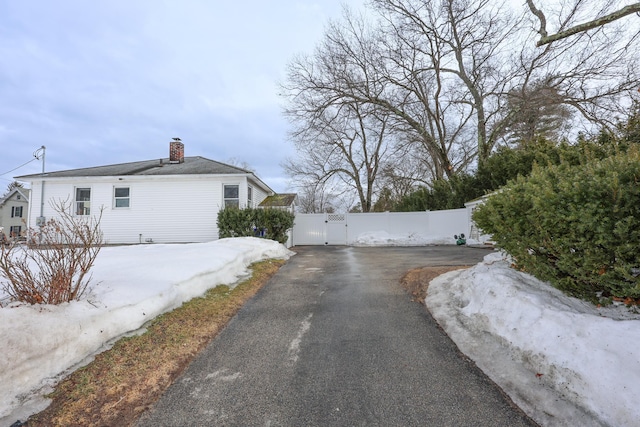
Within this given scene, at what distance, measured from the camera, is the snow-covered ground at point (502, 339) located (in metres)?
2.08

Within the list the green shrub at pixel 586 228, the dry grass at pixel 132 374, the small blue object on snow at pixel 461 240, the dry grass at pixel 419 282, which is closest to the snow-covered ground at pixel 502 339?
the dry grass at pixel 132 374

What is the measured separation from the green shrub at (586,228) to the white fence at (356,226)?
13475mm

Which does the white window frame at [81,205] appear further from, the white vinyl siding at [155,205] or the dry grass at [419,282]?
the dry grass at [419,282]

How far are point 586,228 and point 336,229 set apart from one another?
14.6m

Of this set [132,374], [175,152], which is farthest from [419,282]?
[175,152]

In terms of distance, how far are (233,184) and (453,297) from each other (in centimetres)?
1122

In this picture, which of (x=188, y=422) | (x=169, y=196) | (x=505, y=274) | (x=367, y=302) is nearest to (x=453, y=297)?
(x=505, y=274)

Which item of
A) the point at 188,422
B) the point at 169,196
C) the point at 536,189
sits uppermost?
the point at 169,196

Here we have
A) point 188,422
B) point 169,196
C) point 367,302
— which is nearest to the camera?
point 188,422

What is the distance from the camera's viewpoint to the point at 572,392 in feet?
7.13

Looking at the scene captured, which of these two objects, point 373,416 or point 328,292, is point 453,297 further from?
point 373,416

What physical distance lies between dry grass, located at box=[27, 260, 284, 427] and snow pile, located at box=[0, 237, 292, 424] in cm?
14

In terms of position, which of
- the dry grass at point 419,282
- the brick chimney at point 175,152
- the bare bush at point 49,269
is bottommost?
the dry grass at point 419,282

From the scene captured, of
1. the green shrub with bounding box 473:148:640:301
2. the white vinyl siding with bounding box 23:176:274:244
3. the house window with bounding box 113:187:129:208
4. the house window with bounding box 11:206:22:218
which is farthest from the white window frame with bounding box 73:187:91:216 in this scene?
the house window with bounding box 11:206:22:218
